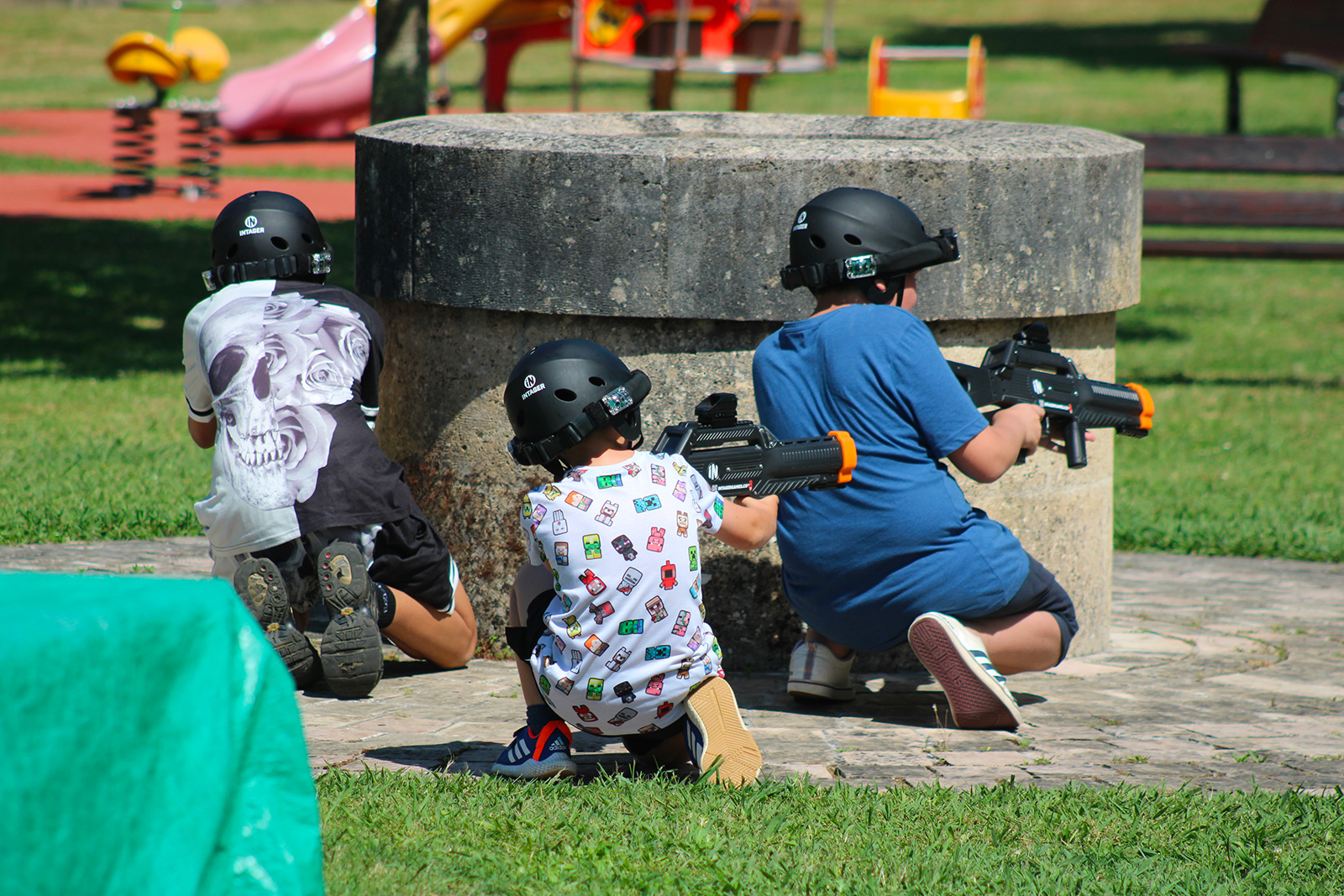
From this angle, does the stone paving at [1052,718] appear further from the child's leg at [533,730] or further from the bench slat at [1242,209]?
the bench slat at [1242,209]

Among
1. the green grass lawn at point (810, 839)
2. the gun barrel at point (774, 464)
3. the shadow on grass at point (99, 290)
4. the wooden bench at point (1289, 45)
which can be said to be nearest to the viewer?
the green grass lawn at point (810, 839)

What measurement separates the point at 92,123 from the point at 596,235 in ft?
68.3

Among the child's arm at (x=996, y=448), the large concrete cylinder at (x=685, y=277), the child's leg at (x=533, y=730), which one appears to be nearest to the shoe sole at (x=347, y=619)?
the child's leg at (x=533, y=730)

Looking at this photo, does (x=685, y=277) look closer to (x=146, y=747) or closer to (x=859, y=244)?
(x=859, y=244)

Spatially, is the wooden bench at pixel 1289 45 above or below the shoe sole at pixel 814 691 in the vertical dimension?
above

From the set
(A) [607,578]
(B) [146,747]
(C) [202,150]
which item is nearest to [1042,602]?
(A) [607,578]

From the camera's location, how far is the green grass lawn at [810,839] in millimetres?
3180

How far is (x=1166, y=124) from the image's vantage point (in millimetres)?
24297

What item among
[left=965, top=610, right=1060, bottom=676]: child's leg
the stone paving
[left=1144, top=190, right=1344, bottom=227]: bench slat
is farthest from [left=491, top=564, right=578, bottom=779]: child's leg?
[left=1144, top=190, right=1344, bottom=227]: bench slat

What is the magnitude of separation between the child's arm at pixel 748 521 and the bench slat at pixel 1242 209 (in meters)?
8.15

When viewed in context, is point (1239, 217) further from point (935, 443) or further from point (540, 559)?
point (540, 559)

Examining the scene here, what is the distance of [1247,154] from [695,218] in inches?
316

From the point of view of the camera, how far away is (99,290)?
12.3 m

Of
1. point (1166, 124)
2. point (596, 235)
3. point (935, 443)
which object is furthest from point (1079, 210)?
point (1166, 124)
